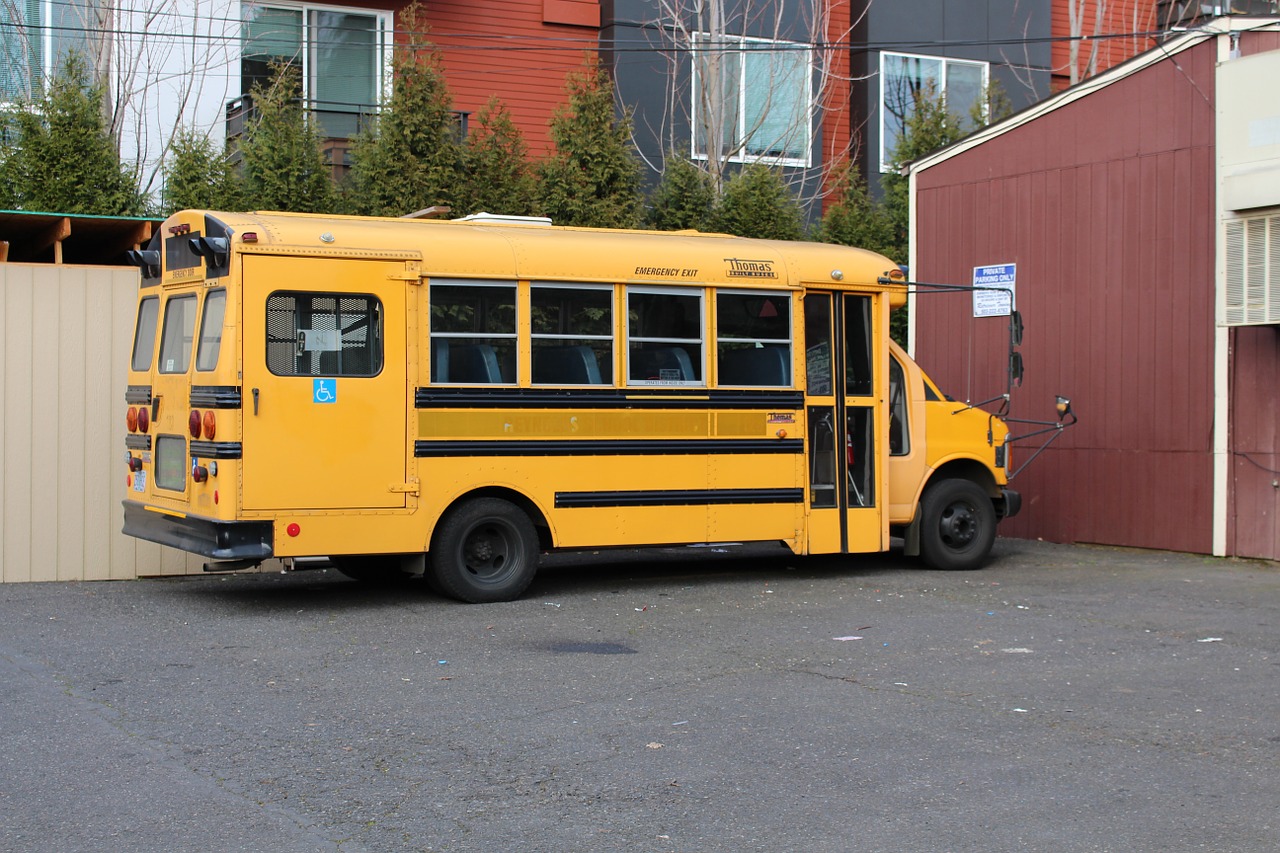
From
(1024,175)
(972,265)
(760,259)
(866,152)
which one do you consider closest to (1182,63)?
(1024,175)

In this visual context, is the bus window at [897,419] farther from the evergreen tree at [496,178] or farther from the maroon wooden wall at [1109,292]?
the evergreen tree at [496,178]

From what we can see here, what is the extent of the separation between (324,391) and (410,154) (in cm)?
647

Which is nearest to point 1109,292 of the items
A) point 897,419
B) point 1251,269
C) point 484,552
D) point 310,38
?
point 1251,269

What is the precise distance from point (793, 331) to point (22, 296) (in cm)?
614

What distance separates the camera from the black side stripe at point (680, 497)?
11.2m

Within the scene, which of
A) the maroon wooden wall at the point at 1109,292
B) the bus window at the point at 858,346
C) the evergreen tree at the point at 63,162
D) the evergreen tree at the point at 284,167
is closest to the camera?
the bus window at the point at 858,346

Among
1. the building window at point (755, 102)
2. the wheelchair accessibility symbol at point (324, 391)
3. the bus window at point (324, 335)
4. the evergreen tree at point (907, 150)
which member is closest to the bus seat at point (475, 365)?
the bus window at point (324, 335)

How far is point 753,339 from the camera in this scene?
11.9 meters

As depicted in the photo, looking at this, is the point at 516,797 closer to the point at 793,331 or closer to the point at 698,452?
the point at 698,452

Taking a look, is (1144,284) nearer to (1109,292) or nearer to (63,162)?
(1109,292)

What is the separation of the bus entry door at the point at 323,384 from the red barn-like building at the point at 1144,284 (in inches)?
294

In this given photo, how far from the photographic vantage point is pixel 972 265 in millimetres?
16219

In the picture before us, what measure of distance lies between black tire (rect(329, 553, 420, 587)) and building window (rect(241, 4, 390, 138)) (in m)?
9.34

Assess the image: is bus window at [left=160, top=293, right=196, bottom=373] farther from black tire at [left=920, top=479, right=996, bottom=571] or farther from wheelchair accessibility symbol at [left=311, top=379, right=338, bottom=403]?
black tire at [left=920, top=479, right=996, bottom=571]
